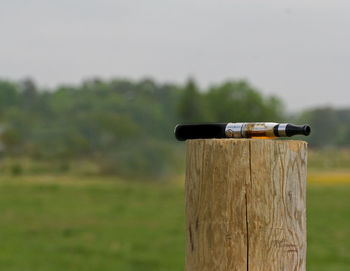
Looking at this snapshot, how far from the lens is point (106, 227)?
16312 millimetres

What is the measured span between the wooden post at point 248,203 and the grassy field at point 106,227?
29.4 ft

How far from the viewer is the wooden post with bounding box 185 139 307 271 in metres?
2.34

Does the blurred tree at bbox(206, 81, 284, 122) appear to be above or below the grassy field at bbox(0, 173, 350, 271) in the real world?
above

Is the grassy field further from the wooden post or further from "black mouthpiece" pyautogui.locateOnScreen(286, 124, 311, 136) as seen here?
"black mouthpiece" pyautogui.locateOnScreen(286, 124, 311, 136)

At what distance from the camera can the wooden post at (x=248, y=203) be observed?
2.34m

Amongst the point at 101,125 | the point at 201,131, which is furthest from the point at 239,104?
the point at 201,131

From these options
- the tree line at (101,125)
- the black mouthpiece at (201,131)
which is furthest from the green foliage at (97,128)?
the black mouthpiece at (201,131)

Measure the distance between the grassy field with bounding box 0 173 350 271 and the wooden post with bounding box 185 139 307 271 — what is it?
29.4 feet

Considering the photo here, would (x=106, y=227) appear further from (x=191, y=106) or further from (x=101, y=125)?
(x=191, y=106)

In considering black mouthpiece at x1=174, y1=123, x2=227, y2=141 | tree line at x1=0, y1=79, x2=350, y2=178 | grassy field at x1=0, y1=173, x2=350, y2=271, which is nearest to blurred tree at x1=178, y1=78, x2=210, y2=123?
tree line at x1=0, y1=79, x2=350, y2=178

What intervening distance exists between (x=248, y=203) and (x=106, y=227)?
14.3 metres

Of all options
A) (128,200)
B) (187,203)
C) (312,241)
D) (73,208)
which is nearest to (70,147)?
(128,200)

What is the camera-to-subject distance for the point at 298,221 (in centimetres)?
243

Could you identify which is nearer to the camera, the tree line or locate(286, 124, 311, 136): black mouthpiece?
locate(286, 124, 311, 136): black mouthpiece
